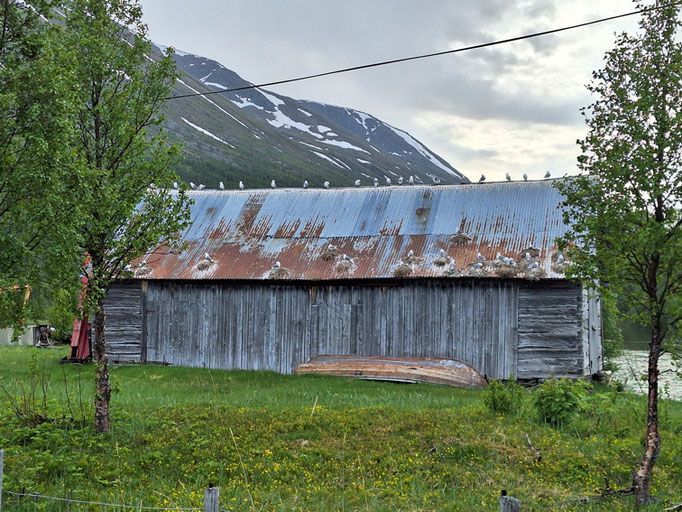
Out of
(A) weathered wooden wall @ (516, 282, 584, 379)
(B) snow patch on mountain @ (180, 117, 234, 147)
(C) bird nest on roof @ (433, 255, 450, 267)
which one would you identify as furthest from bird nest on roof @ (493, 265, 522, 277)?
(B) snow patch on mountain @ (180, 117, 234, 147)

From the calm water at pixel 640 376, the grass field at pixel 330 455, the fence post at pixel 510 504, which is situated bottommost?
the calm water at pixel 640 376

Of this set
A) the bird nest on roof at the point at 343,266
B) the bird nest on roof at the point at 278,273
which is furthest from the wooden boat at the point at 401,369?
the bird nest on roof at the point at 278,273

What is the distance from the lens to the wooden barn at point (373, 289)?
21.5 meters

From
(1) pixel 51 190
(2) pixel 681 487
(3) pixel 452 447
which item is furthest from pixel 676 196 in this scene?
(1) pixel 51 190

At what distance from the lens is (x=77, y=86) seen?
9.91 meters

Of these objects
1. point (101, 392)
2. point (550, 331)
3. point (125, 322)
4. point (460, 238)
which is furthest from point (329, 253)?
point (101, 392)

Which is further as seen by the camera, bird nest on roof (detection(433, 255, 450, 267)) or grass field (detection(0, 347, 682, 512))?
bird nest on roof (detection(433, 255, 450, 267))

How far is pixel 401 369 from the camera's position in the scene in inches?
804

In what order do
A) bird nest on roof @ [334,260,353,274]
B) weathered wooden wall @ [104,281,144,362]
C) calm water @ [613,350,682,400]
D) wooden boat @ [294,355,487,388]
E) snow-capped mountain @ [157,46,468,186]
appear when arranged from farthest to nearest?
snow-capped mountain @ [157,46,468,186] < weathered wooden wall @ [104,281,144,362] < calm water @ [613,350,682,400] < bird nest on roof @ [334,260,353,274] < wooden boat @ [294,355,487,388]

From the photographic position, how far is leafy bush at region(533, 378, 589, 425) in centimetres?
1270

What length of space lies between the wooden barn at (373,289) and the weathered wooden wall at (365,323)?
43 millimetres

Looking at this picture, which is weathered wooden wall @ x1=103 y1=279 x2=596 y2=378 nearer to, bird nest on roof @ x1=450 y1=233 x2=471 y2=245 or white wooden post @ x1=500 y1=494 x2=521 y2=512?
bird nest on roof @ x1=450 y1=233 x2=471 y2=245

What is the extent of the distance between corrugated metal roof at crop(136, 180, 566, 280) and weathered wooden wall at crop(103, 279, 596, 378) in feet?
2.14

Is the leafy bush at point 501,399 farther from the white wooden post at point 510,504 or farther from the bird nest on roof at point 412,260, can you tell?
the bird nest on roof at point 412,260
